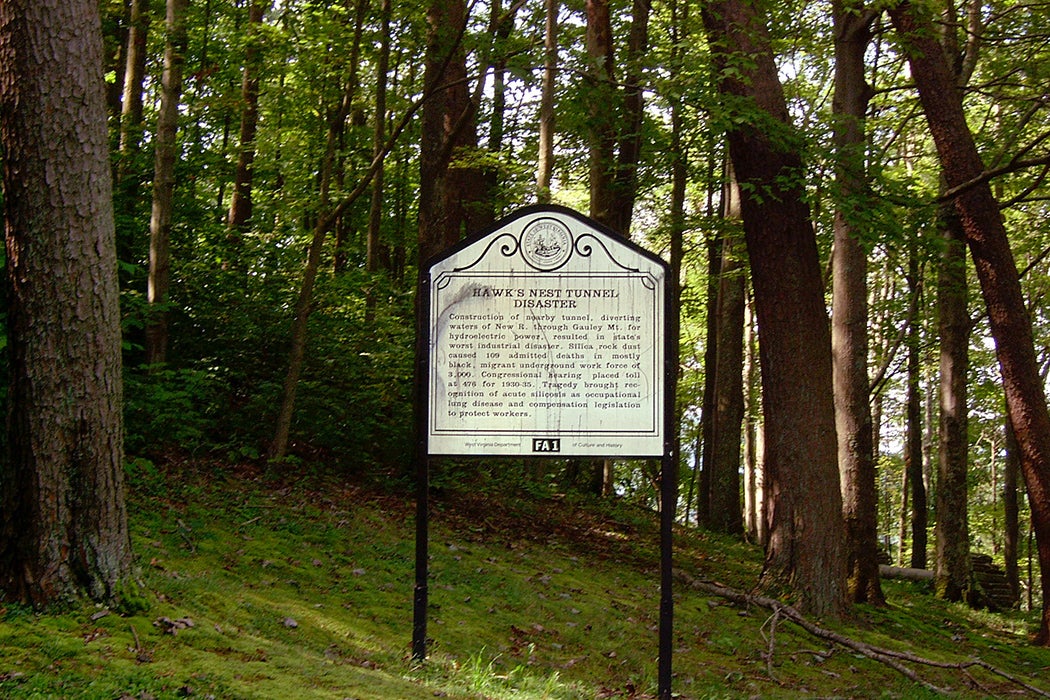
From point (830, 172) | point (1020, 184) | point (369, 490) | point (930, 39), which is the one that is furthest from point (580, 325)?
point (1020, 184)

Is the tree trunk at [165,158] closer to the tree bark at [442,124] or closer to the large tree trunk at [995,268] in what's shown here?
the tree bark at [442,124]

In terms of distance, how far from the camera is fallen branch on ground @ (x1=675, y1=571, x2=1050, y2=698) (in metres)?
8.80

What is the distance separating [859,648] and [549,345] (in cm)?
443

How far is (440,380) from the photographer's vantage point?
7.16 metres

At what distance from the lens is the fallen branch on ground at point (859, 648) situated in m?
8.80

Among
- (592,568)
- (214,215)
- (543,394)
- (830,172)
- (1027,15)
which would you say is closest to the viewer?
(543,394)

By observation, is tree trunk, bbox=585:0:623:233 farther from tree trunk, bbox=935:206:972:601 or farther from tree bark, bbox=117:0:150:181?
tree bark, bbox=117:0:150:181

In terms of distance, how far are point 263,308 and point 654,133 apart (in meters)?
6.16

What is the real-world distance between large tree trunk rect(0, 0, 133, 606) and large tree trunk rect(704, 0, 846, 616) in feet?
24.2

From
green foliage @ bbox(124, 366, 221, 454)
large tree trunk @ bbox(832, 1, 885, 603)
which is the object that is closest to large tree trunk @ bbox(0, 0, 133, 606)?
green foliage @ bbox(124, 366, 221, 454)

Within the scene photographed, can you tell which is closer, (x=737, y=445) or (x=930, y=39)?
(x=930, y=39)

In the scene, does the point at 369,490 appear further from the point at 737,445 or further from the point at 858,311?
the point at 737,445

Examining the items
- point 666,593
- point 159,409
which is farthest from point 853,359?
point 159,409

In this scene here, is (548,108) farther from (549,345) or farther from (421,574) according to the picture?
(421,574)
